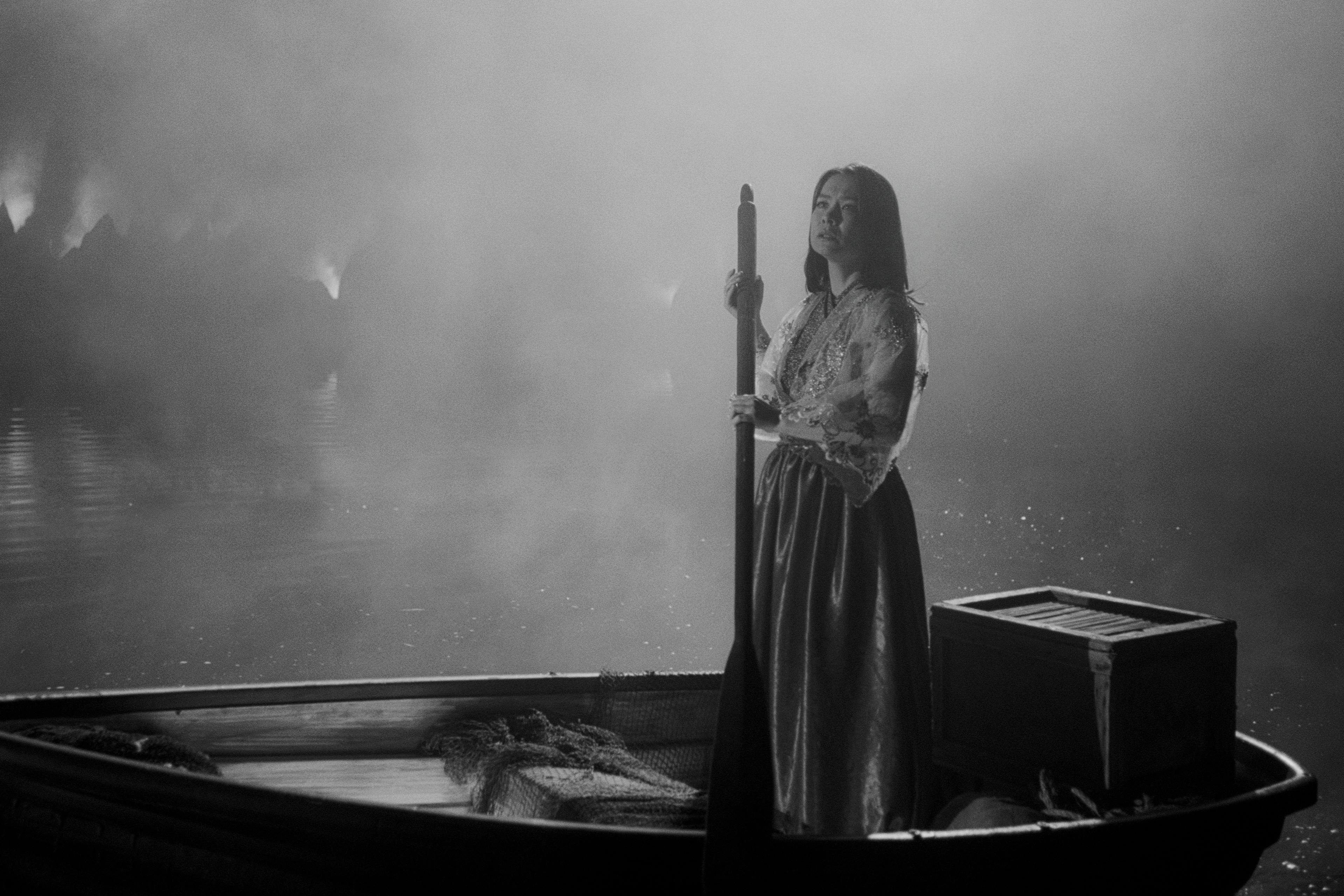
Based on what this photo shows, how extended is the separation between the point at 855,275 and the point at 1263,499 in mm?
27349

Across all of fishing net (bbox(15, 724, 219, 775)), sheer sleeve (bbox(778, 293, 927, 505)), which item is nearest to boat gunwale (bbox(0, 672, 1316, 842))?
fishing net (bbox(15, 724, 219, 775))

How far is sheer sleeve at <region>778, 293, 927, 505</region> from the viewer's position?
272 centimetres

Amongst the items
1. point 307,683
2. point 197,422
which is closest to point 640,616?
point 307,683

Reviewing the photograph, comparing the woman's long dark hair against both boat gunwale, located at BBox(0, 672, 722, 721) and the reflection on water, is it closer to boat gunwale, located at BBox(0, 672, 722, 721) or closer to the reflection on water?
boat gunwale, located at BBox(0, 672, 722, 721)

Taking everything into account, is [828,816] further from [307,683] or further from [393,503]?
[393,503]

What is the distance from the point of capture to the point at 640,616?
49.4 feet

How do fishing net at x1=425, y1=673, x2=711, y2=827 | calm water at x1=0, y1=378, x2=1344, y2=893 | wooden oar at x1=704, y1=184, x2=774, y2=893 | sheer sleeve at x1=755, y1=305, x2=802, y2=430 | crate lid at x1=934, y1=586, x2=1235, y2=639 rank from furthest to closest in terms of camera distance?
calm water at x1=0, y1=378, x2=1344, y2=893 → sheer sleeve at x1=755, y1=305, x2=802, y2=430 → fishing net at x1=425, y1=673, x2=711, y2=827 → crate lid at x1=934, y1=586, x2=1235, y2=639 → wooden oar at x1=704, y1=184, x2=774, y2=893

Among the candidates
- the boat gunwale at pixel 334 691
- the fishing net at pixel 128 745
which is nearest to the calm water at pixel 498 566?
the boat gunwale at pixel 334 691

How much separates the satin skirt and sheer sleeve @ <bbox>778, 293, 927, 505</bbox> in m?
0.09

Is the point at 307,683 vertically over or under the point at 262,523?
over

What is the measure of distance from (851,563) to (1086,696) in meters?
0.57

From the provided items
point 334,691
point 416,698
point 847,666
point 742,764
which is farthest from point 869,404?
point 334,691

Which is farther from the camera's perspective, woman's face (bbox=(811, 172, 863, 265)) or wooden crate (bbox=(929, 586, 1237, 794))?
woman's face (bbox=(811, 172, 863, 265))

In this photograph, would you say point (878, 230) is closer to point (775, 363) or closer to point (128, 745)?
point (775, 363)
